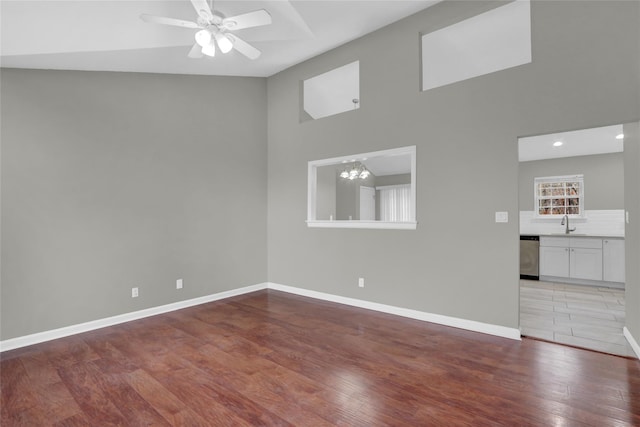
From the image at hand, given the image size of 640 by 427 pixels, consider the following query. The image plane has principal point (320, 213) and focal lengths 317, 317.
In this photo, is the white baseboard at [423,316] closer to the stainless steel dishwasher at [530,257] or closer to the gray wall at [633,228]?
the gray wall at [633,228]

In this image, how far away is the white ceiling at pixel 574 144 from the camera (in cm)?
477

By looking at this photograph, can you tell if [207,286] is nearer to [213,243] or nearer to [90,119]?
[213,243]

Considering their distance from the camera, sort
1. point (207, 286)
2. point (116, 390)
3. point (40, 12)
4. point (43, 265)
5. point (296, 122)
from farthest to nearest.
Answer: point (296, 122) → point (207, 286) → point (43, 265) → point (40, 12) → point (116, 390)

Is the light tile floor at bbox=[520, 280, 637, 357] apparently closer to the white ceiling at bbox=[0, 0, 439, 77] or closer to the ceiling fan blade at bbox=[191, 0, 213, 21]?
the white ceiling at bbox=[0, 0, 439, 77]

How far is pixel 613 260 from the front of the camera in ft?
17.1

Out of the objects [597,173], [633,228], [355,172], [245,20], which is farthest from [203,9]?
[597,173]

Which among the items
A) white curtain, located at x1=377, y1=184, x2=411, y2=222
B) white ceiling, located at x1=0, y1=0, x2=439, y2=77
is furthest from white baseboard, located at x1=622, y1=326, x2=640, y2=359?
white ceiling, located at x1=0, y1=0, x2=439, y2=77

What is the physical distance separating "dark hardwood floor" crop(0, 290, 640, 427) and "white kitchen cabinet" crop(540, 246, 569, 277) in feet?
11.3

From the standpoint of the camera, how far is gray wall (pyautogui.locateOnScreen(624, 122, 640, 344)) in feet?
9.14

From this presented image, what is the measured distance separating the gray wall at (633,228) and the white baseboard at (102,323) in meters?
4.63

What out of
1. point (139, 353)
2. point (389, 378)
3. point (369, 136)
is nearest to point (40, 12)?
point (139, 353)

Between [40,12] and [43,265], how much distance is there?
2324 mm

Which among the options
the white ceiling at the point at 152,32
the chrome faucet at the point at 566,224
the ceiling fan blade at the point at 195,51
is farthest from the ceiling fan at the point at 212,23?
the chrome faucet at the point at 566,224

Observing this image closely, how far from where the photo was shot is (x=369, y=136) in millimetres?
4215
